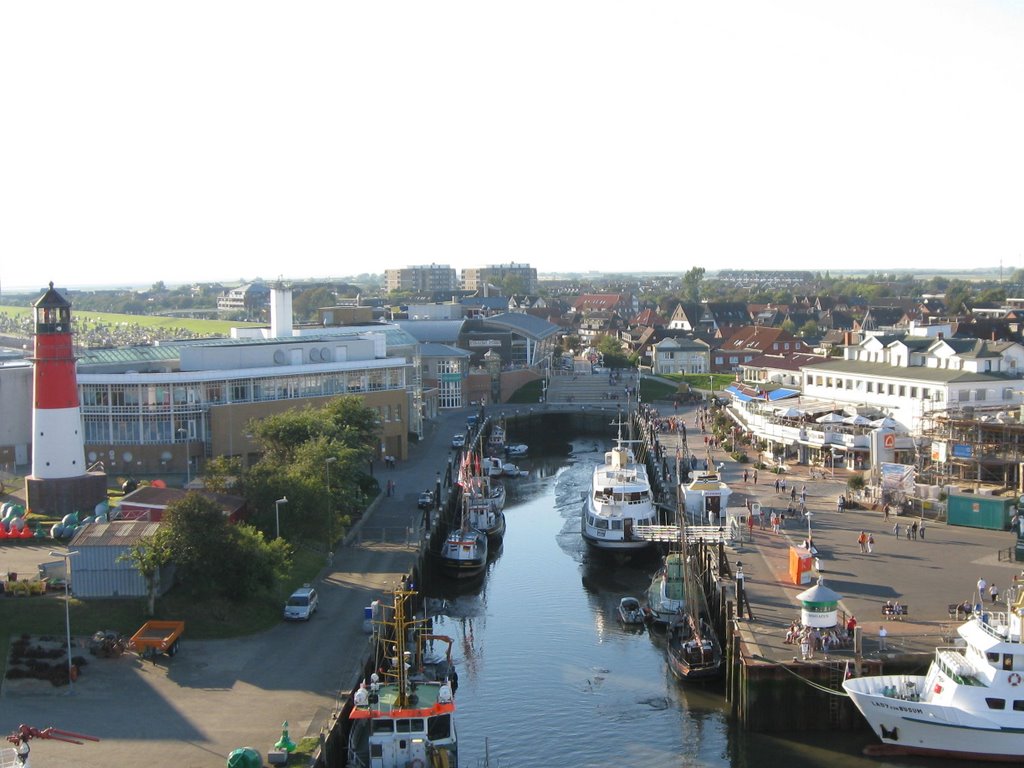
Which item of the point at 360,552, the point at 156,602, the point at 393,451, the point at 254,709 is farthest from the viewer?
the point at 393,451

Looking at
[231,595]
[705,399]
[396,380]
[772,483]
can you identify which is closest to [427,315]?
[705,399]

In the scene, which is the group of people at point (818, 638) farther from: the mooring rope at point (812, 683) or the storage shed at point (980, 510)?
the storage shed at point (980, 510)

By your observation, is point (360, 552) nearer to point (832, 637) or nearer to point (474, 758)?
point (474, 758)

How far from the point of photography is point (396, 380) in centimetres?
6512

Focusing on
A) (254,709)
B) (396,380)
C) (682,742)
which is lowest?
(682,742)

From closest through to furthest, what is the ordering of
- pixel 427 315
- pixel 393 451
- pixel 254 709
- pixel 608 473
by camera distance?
pixel 254 709 → pixel 608 473 → pixel 393 451 → pixel 427 315

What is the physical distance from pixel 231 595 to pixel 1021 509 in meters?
29.5

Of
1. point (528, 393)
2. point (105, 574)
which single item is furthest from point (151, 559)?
point (528, 393)

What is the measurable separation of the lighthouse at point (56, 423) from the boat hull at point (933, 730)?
29.2 metres

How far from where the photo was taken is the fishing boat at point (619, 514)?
153 ft

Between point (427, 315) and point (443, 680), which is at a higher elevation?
point (427, 315)

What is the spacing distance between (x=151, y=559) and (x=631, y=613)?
15.8m

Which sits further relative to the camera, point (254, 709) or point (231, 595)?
point (231, 595)

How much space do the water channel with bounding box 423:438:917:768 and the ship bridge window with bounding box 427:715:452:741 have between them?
5.44 ft
